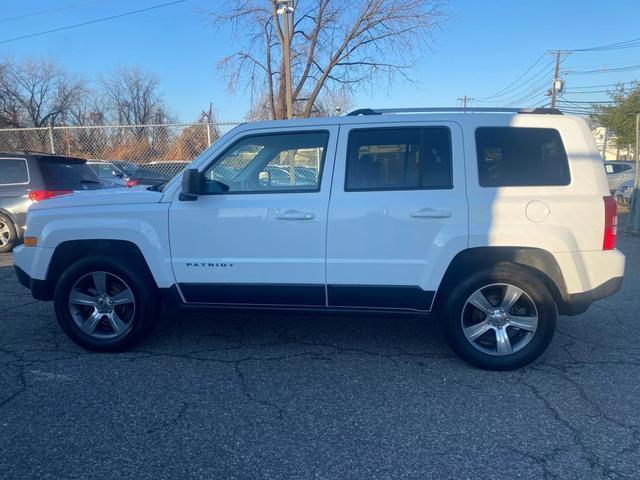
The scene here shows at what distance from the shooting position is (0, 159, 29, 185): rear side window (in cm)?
764

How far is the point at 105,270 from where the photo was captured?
148 inches

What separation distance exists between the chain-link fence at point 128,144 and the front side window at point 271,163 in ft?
26.4

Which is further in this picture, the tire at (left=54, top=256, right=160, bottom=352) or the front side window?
Result: the tire at (left=54, top=256, right=160, bottom=352)

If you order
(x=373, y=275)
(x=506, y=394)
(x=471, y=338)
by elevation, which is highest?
(x=373, y=275)

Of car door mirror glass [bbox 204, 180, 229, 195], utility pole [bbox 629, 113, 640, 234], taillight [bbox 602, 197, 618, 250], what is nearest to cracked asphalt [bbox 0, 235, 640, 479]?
taillight [bbox 602, 197, 618, 250]

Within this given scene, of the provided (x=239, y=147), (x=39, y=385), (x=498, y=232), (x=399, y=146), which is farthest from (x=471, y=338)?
(x=39, y=385)

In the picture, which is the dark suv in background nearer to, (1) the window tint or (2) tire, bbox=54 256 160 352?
(2) tire, bbox=54 256 160 352

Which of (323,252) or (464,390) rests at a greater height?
(323,252)

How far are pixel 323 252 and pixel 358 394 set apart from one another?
1.07 m

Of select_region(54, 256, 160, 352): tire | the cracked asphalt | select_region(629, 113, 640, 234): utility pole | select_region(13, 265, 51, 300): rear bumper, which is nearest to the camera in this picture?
the cracked asphalt

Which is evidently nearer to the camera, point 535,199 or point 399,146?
point 535,199

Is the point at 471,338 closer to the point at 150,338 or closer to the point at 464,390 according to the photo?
the point at 464,390

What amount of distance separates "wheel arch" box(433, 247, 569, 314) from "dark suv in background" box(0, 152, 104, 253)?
271 inches

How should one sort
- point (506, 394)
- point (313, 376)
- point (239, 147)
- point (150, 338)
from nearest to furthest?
point (506, 394)
point (313, 376)
point (239, 147)
point (150, 338)
